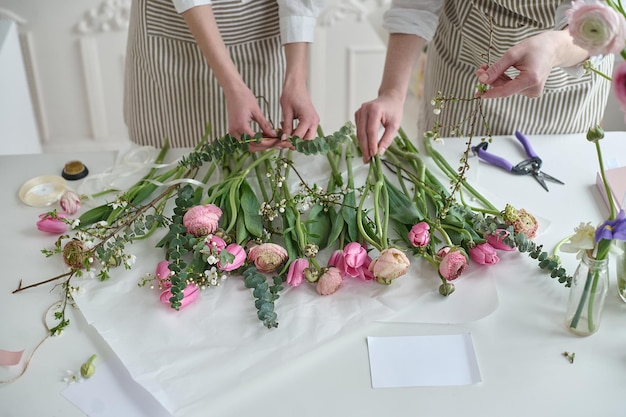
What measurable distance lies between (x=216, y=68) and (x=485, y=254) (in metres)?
0.61

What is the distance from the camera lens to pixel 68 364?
779mm

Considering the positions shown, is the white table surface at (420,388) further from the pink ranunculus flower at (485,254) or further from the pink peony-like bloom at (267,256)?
the pink peony-like bloom at (267,256)

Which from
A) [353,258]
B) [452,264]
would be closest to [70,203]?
[353,258]

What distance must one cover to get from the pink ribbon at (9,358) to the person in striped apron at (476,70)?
0.63m

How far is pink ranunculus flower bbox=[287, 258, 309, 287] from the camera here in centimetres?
87

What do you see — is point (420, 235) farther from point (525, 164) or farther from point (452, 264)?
point (525, 164)

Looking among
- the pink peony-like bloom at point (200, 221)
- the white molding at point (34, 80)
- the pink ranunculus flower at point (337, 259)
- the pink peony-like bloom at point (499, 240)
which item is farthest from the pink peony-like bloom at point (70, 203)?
the white molding at point (34, 80)

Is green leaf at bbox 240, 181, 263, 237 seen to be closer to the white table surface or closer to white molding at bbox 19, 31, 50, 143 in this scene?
the white table surface

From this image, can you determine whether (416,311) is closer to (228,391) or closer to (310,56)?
(228,391)

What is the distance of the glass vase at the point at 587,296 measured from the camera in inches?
29.5

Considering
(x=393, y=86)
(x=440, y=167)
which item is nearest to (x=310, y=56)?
(x=393, y=86)

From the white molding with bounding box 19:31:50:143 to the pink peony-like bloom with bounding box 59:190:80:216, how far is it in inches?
52.8

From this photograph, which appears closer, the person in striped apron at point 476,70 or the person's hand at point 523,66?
the person's hand at point 523,66

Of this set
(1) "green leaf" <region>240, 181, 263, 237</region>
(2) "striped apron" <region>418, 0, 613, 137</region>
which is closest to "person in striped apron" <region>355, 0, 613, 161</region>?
(2) "striped apron" <region>418, 0, 613, 137</region>
